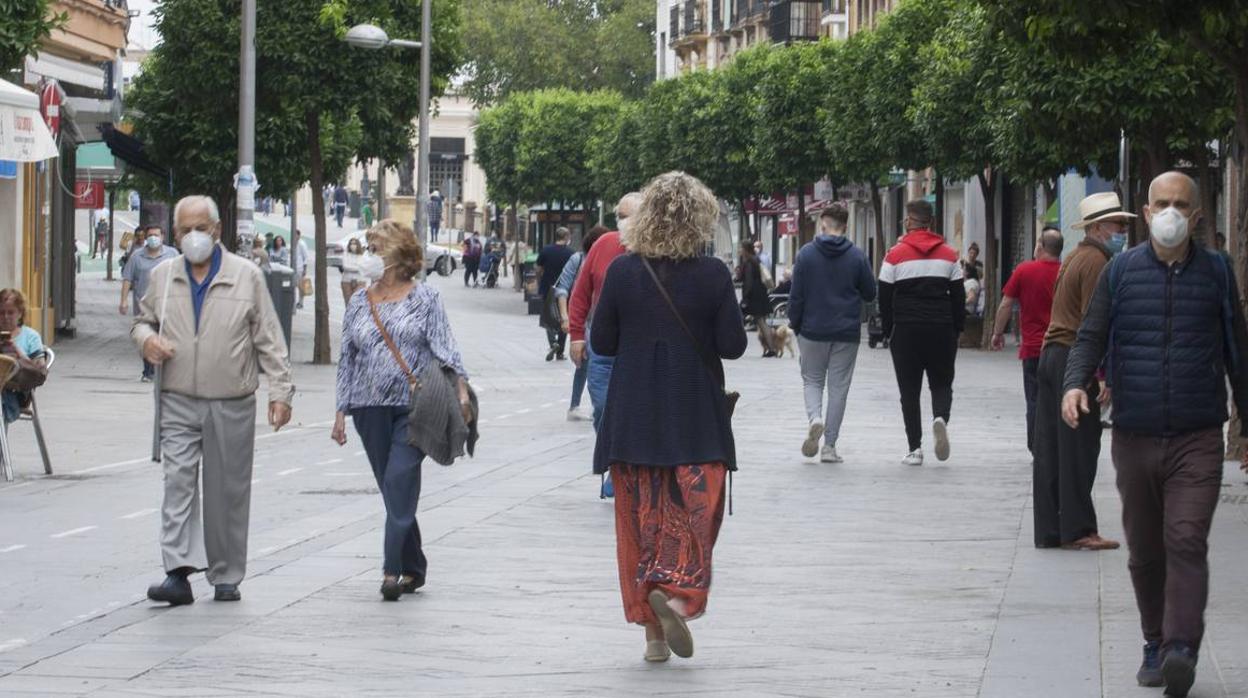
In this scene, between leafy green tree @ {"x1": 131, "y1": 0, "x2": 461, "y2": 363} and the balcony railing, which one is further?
the balcony railing

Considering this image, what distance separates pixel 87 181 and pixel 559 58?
60139 millimetres

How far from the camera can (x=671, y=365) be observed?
830 centimetres

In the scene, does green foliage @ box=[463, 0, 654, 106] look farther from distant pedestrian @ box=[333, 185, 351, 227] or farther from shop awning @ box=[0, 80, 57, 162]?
shop awning @ box=[0, 80, 57, 162]

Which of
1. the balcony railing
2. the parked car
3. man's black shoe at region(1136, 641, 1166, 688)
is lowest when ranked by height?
the parked car

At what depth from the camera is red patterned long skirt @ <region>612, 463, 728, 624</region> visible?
8180 millimetres

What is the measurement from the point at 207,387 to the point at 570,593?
5.60ft

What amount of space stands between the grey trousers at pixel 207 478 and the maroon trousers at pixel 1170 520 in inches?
143

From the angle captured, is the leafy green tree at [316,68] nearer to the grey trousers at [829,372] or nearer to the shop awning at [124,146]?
the shop awning at [124,146]

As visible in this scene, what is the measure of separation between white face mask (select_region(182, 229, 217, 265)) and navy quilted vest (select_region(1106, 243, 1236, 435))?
370 cm

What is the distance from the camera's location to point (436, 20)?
34156 millimetres

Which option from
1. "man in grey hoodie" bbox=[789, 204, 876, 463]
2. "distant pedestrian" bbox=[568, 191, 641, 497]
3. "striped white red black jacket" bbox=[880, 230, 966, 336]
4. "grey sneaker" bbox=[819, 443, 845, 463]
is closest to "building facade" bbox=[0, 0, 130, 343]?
"man in grey hoodie" bbox=[789, 204, 876, 463]

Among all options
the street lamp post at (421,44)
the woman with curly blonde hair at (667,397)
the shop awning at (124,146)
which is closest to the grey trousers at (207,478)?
the woman with curly blonde hair at (667,397)

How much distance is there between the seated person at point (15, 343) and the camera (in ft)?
50.4

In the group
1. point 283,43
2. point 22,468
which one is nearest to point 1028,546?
point 22,468
